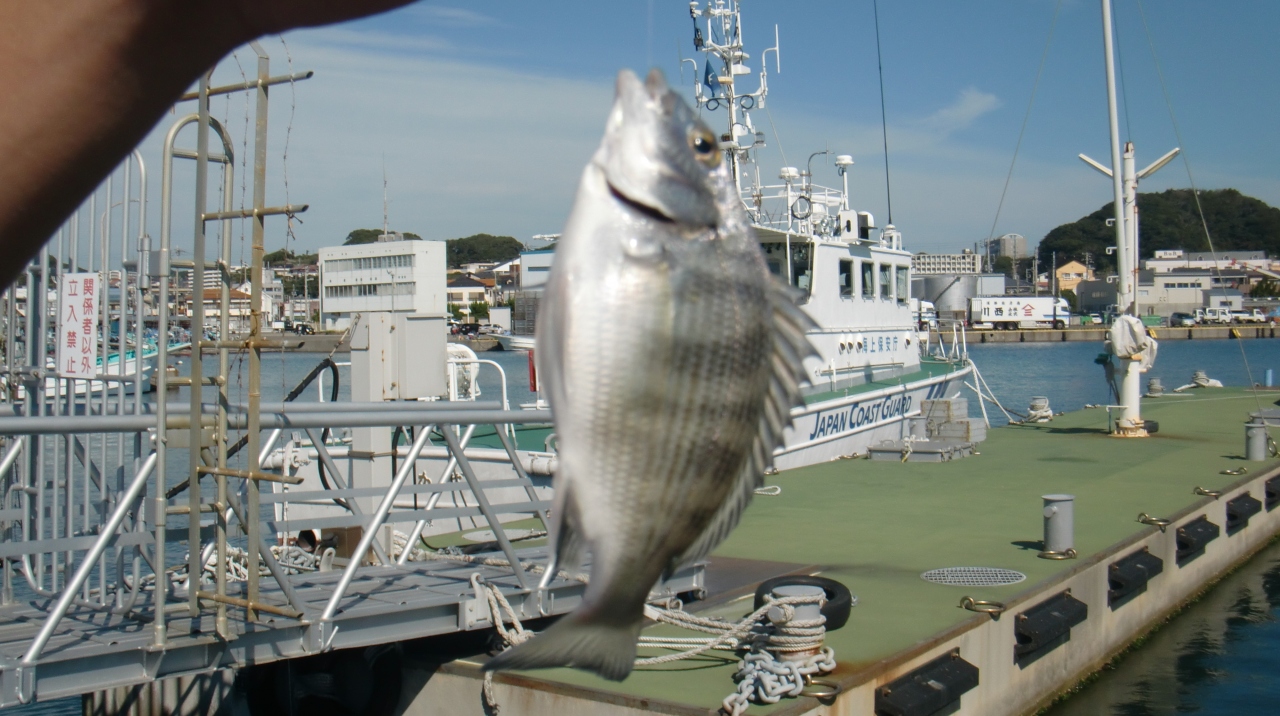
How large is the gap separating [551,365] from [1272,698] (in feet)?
31.7

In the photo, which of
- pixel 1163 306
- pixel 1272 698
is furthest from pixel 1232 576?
pixel 1163 306

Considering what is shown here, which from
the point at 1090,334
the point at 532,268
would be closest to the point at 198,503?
the point at 532,268

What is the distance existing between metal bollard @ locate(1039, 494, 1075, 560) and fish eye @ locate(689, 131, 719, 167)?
319 inches

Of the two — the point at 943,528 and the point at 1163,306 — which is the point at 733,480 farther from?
the point at 1163,306

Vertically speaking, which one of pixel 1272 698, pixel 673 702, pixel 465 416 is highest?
pixel 465 416

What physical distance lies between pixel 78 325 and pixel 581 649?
5463 millimetres

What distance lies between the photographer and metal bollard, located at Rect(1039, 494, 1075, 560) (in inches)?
329

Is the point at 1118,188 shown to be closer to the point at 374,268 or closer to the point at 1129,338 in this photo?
the point at 1129,338

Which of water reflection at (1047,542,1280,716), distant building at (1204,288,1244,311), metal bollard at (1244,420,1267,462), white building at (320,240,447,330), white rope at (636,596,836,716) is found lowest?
water reflection at (1047,542,1280,716)

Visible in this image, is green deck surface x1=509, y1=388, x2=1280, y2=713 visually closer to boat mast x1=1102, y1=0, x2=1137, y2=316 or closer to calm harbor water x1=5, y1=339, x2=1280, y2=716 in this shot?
calm harbor water x1=5, y1=339, x2=1280, y2=716

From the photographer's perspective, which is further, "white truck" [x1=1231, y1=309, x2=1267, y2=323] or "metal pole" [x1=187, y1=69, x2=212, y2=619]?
"white truck" [x1=1231, y1=309, x2=1267, y2=323]

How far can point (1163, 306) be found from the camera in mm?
104688

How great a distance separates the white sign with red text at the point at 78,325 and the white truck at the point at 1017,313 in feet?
304

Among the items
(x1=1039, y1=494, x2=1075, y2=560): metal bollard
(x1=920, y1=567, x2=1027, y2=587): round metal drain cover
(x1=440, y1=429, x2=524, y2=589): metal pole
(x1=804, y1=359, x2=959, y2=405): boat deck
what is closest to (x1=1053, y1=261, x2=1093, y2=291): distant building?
(x1=804, y1=359, x2=959, y2=405): boat deck
